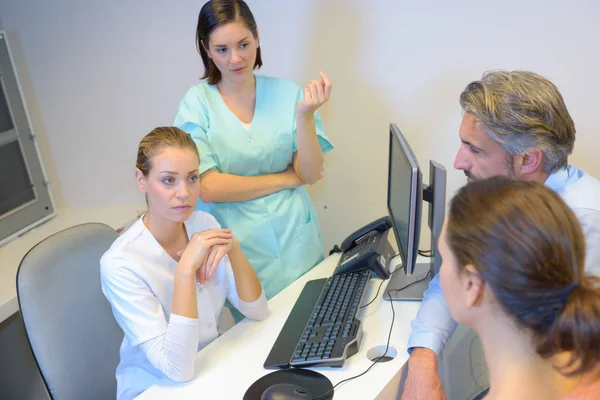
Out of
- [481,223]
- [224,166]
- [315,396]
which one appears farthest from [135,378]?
[481,223]

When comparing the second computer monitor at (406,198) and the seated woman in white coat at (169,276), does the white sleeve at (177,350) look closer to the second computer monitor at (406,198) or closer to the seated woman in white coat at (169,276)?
the seated woman in white coat at (169,276)

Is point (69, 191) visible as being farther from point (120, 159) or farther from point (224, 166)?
point (224, 166)

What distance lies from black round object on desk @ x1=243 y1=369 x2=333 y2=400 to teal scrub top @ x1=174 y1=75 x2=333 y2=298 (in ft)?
1.82

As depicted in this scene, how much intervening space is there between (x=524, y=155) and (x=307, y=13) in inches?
45.4

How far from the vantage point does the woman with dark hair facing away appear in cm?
82

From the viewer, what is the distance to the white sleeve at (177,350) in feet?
4.32

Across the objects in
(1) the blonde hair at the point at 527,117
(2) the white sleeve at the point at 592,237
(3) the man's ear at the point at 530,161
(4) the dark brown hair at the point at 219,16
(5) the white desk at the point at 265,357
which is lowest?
(5) the white desk at the point at 265,357

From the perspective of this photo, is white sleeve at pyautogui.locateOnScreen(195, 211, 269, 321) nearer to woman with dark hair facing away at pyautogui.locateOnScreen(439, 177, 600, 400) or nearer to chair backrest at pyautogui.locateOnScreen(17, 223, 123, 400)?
chair backrest at pyautogui.locateOnScreen(17, 223, 123, 400)

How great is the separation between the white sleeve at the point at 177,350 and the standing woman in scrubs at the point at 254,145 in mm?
487

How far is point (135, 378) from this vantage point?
4.88ft

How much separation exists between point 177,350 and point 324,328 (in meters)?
0.37

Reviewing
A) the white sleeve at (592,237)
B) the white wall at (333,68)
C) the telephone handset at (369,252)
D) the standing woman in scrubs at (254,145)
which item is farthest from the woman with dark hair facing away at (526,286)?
the white wall at (333,68)

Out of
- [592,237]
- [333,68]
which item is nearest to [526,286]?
[592,237]

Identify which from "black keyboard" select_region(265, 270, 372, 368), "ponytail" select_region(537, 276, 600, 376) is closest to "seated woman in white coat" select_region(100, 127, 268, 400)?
"black keyboard" select_region(265, 270, 372, 368)
